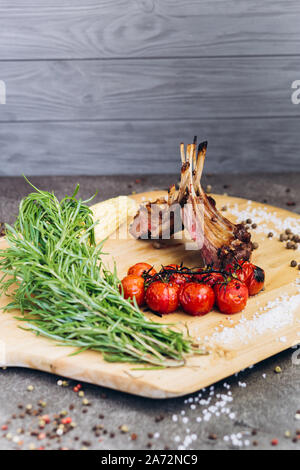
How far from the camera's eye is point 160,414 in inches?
57.1

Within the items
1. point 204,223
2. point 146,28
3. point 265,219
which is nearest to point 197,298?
point 204,223

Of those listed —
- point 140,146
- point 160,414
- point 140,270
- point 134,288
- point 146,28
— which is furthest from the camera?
point 140,146

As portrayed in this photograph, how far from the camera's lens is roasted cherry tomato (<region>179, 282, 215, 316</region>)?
5.44ft

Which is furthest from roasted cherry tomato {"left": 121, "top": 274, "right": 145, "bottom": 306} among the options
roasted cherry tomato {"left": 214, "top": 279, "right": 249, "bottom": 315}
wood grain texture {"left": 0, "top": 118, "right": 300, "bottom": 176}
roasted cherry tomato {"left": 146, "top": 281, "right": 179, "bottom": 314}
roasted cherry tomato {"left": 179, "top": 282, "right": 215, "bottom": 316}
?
wood grain texture {"left": 0, "top": 118, "right": 300, "bottom": 176}

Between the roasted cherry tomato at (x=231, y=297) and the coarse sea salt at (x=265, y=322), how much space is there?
5 cm

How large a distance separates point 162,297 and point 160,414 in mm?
366

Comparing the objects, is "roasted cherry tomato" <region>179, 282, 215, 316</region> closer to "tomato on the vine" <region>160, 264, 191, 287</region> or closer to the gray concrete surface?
"tomato on the vine" <region>160, 264, 191, 287</region>

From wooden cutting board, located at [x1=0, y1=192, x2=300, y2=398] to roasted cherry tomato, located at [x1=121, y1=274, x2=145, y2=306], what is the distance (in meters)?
0.08

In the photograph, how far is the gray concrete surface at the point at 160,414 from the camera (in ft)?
4.49

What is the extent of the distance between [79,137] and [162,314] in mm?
1781

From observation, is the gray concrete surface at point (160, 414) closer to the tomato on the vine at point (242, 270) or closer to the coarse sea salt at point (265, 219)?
the tomato on the vine at point (242, 270)

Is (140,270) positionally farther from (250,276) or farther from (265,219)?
(265,219)

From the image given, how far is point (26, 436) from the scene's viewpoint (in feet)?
4.55
